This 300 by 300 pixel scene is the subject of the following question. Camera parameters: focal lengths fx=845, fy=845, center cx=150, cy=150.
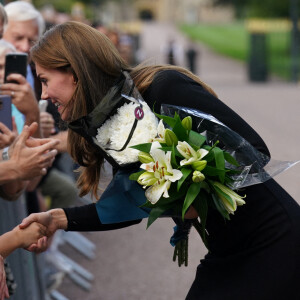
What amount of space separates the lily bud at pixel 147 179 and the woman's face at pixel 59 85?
0.45 meters

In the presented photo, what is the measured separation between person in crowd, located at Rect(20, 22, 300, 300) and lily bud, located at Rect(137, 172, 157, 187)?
0.75ft

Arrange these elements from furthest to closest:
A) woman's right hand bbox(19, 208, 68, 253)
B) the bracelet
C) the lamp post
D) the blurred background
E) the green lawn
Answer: the green lawn, the lamp post, the blurred background, the bracelet, woman's right hand bbox(19, 208, 68, 253)

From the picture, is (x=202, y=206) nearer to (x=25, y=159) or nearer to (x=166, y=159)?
(x=166, y=159)

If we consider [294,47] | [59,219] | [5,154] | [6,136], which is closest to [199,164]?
[59,219]

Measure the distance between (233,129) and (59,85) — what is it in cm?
66

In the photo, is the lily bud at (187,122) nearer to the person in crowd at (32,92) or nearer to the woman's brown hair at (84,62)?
the woman's brown hair at (84,62)

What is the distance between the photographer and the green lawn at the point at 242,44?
31141mm

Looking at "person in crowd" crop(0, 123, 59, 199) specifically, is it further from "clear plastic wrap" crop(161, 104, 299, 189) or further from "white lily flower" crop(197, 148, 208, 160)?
"white lily flower" crop(197, 148, 208, 160)

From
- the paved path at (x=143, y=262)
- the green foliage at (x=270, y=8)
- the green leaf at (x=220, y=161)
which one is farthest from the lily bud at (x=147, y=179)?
the green foliage at (x=270, y=8)

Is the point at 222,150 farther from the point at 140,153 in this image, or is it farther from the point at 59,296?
the point at 59,296

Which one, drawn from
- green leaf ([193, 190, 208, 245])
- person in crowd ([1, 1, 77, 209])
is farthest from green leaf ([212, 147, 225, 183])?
person in crowd ([1, 1, 77, 209])

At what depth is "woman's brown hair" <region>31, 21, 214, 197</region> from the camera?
3.06 m

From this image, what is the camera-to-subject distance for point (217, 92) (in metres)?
25.5

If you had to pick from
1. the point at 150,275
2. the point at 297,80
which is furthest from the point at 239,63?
the point at 150,275
